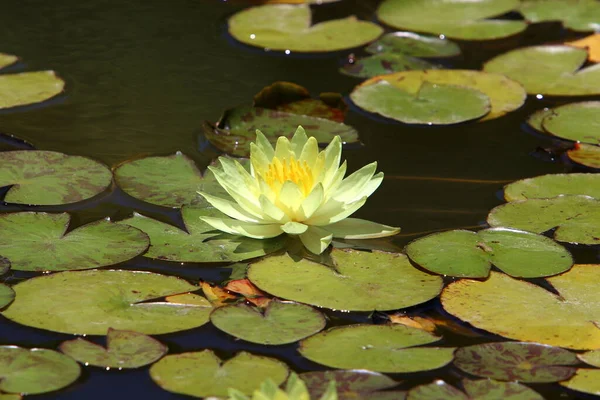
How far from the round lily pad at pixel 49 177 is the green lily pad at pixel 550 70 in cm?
184

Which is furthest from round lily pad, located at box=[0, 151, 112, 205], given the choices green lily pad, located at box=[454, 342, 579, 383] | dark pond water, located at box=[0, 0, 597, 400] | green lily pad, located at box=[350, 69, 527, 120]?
green lily pad, located at box=[454, 342, 579, 383]

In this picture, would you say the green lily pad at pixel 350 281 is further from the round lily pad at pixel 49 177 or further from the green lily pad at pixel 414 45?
the green lily pad at pixel 414 45

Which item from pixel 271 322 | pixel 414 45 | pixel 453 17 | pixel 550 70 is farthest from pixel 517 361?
pixel 453 17

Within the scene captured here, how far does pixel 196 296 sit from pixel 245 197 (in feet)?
1.17

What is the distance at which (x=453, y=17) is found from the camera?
4.34 meters

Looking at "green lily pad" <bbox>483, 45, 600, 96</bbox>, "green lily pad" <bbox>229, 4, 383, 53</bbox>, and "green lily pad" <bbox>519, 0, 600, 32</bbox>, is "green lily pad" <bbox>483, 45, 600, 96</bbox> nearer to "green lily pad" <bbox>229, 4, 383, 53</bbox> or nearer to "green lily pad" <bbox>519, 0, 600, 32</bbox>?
"green lily pad" <bbox>519, 0, 600, 32</bbox>

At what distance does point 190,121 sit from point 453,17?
5.67ft

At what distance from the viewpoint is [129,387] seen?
1.91 m

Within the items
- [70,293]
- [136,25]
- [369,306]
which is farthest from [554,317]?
[136,25]

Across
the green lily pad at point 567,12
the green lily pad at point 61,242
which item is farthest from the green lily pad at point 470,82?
the green lily pad at point 61,242

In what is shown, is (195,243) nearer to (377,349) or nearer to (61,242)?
(61,242)

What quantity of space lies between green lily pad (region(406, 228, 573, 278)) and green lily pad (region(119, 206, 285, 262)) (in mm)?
430

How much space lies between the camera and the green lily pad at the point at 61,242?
91.6 inches

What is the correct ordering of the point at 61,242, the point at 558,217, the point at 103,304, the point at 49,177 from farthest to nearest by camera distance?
the point at 49,177 → the point at 558,217 → the point at 61,242 → the point at 103,304
